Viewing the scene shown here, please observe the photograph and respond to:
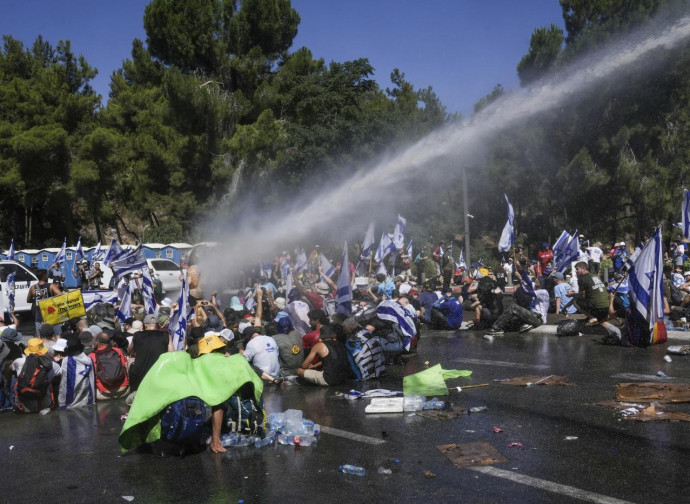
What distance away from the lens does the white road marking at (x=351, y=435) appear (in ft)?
23.1

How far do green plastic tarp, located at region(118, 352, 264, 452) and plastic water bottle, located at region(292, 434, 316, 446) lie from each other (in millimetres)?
742

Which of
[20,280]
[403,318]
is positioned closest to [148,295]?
[403,318]

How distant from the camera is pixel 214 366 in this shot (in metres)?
6.84

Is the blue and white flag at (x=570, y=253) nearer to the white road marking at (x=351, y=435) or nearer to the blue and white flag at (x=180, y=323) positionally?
the blue and white flag at (x=180, y=323)

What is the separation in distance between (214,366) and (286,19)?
1410 inches

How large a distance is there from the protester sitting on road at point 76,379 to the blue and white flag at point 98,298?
7.04 m

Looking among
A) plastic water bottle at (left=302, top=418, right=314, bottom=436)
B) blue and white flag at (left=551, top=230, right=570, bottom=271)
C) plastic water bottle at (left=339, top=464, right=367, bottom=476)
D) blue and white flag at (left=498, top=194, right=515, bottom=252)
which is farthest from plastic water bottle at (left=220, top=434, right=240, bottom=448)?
blue and white flag at (left=551, top=230, right=570, bottom=271)

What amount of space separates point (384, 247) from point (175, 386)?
1561 cm

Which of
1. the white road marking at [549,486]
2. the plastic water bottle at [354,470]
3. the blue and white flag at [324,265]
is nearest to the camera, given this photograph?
the white road marking at [549,486]

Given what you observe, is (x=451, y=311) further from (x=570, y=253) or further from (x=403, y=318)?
(x=570, y=253)

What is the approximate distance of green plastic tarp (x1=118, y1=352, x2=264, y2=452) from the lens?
6.62m

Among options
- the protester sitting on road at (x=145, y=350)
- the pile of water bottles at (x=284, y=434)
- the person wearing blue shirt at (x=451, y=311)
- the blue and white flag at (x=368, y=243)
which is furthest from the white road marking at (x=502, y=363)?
the blue and white flag at (x=368, y=243)

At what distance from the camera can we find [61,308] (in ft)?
42.5

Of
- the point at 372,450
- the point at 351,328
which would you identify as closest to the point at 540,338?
the point at 351,328
